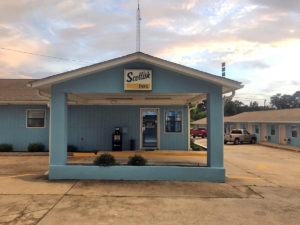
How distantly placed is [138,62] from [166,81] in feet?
4.34

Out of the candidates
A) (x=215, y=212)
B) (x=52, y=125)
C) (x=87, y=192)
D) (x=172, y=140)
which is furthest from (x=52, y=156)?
(x=172, y=140)

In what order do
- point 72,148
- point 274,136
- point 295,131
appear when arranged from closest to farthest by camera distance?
A: point 72,148, point 295,131, point 274,136

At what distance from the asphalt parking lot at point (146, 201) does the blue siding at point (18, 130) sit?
189 inches

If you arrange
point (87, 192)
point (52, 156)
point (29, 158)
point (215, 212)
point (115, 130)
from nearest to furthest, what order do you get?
point (215, 212) → point (87, 192) → point (52, 156) → point (29, 158) → point (115, 130)

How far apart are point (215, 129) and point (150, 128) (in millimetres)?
6028

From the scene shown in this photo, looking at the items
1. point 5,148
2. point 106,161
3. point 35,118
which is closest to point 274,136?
point 106,161

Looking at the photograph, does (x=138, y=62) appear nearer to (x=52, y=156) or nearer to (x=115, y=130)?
(x=52, y=156)

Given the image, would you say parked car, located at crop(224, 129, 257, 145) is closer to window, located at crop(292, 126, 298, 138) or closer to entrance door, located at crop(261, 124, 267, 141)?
entrance door, located at crop(261, 124, 267, 141)

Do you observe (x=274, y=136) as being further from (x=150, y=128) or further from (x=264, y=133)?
(x=150, y=128)

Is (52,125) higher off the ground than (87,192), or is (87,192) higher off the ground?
(52,125)

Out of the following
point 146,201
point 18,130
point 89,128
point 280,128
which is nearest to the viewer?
point 146,201

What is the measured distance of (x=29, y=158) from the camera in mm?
12039

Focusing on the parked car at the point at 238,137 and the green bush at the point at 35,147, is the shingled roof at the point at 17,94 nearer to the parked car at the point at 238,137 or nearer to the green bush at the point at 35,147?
the green bush at the point at 35,147

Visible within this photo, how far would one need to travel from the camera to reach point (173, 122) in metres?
13.7
